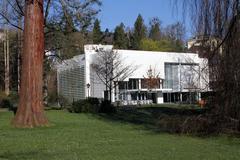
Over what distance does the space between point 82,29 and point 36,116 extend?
2685 cm

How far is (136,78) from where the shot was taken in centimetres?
9812

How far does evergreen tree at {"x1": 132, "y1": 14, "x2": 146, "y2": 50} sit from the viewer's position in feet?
440

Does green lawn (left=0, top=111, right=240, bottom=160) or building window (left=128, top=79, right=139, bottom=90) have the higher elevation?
building window (left=128, top=79, right=139, bottom=90)

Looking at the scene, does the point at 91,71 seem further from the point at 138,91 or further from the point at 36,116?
the point at 36,116

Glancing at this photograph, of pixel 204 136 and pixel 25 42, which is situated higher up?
pixel 25 42

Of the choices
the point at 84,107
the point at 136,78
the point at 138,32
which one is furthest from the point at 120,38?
Answer: the point at 84,107

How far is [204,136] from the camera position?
61.7ft

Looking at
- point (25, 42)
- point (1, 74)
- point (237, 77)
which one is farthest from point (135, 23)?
point (237, 77)

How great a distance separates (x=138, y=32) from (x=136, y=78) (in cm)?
4303

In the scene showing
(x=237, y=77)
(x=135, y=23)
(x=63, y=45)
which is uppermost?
(x=135, y=23)

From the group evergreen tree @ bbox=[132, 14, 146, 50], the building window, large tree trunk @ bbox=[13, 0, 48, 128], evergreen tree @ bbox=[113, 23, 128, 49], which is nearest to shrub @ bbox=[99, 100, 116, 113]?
large tree trunk @ bbox=[13, 0, 48, 128]

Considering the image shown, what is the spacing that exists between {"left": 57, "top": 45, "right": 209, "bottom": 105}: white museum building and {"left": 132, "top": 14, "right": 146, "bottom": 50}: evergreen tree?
1176 inches

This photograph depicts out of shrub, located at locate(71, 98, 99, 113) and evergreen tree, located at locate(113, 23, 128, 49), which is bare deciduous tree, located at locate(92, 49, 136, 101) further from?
shrub, located at locate(71, 98, 99, 113)

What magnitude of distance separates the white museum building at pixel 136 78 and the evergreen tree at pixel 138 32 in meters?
29.9
